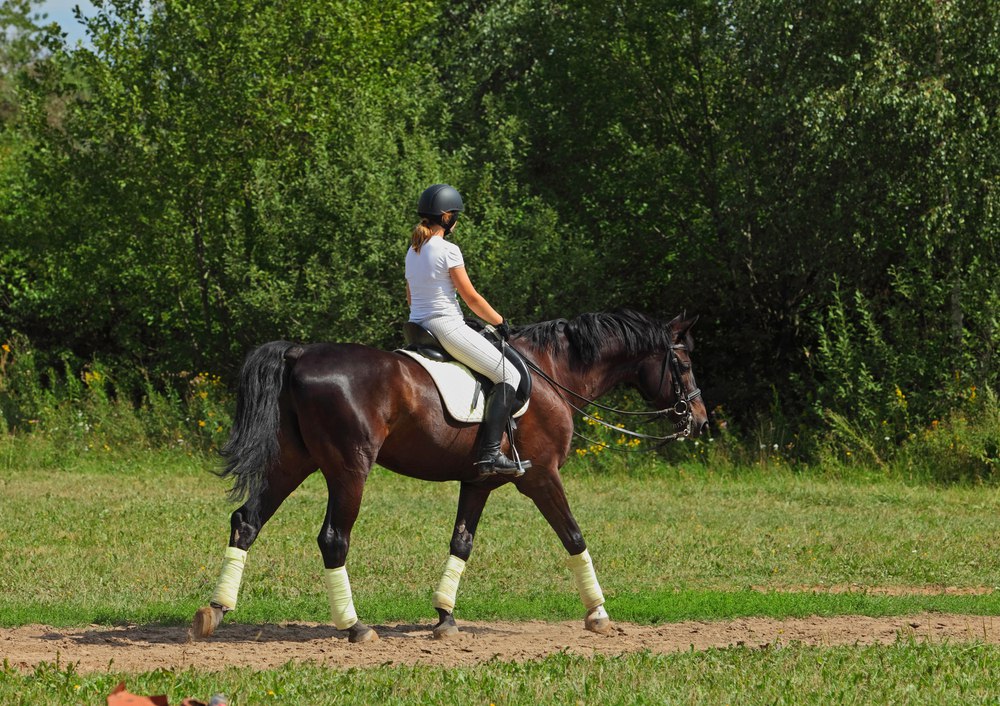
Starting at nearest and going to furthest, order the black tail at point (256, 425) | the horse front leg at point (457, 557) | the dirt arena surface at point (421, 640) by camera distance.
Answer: the dirt arena surface at point (421, 640) → the black tail at point (256, 425) → the horse front leg at point (457, 557)

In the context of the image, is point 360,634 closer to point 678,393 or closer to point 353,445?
point 353,445

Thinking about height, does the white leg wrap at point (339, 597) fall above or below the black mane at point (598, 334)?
below

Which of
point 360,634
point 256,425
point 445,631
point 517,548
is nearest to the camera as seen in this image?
Answer: point 256,425

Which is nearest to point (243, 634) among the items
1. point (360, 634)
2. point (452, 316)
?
point (360, 634)

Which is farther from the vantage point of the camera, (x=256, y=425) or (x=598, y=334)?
(x=598, y=334)

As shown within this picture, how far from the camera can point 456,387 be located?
882 centimetres

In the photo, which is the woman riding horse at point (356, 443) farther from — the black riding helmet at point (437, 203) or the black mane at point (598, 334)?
the black riding helmet at point (437, 203)

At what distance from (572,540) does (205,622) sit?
8.62 ft

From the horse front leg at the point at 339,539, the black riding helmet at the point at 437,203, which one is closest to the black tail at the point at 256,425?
the horse front leg at the point at 339,539

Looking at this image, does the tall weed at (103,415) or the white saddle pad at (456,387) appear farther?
the tall weed at (103,415)

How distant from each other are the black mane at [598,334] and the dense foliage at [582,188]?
978 cm

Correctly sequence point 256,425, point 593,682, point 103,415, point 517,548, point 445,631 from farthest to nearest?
point 103,415 < point 517,548 < point 445,631 < point 256,425 < point 593,682

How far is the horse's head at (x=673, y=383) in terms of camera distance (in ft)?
32.3

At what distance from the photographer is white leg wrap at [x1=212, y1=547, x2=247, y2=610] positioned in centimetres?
841
